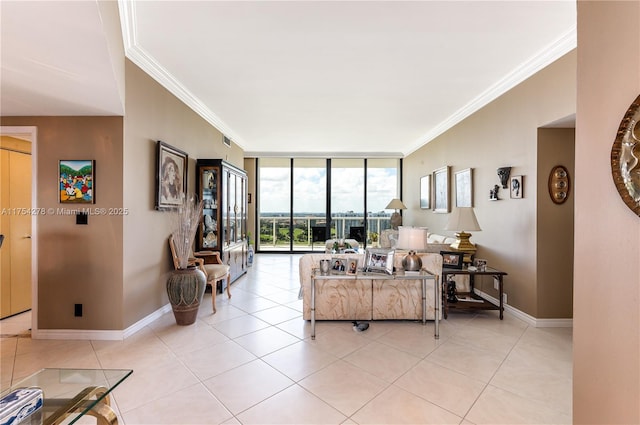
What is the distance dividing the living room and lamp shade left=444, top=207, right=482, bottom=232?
1.25 ft

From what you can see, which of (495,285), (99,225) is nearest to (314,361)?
(99,225)

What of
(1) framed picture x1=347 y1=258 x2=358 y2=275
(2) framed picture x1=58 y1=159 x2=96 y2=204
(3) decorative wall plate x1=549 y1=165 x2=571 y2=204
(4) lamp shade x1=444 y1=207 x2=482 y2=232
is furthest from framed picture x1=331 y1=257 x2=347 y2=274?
(2) framed picture x1=58 y1=159 x2=96 y2=204

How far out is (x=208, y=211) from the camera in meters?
4.38

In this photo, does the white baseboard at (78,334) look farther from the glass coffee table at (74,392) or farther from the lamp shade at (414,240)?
the lamp shade at (414,240)

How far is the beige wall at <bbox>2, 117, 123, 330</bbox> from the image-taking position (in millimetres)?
2676

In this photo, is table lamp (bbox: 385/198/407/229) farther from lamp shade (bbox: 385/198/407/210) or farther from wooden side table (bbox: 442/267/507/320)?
wooden side table (bbox: 442/267/507/320)

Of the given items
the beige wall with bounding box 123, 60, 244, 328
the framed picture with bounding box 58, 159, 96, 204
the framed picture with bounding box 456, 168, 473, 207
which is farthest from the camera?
the framed picture with bounding box 456, 168, 473, 207

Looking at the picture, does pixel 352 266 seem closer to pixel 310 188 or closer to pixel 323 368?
pixel 323 368

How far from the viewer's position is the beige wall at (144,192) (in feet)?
9.11

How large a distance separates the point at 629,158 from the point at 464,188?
3.64m

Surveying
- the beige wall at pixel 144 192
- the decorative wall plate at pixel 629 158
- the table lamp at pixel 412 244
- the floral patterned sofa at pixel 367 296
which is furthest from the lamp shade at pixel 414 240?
the beige wall at pixel 144 192

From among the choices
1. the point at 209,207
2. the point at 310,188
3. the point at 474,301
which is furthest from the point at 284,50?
the point at 310,188

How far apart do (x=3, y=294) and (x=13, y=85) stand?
254 centimetres

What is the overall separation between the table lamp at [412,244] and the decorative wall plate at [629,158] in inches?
71.1
